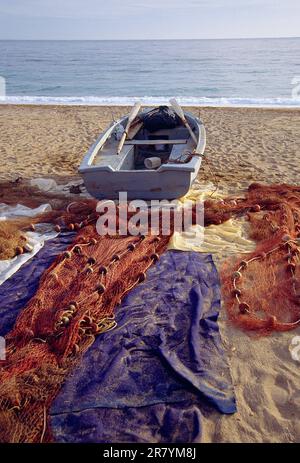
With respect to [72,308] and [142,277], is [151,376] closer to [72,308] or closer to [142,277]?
[72,308]

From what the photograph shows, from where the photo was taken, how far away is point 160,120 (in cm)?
884

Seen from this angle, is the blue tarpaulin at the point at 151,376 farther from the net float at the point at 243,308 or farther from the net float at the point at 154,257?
the net float at the point at 154,257

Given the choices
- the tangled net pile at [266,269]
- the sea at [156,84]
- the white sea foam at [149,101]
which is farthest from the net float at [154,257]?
the sea at [156,84]

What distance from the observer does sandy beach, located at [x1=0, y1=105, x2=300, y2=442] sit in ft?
10.5

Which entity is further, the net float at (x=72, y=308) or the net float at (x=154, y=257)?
the net float at (x=154, y=257)

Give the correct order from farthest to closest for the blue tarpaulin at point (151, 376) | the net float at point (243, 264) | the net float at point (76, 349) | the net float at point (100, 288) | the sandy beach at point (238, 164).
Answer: the net float at point (243, 264) → the net float at point (100, 288) → the net float at point (76, 349) → the sandy beach at point (238, 164) → the blue tarpaulin at point (151, 376)

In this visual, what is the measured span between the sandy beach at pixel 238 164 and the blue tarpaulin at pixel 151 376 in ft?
0.51

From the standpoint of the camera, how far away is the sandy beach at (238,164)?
3191 mm

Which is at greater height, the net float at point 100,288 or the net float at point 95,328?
the net float at point 100,288

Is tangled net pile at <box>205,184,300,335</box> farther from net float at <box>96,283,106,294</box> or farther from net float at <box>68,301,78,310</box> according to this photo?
net float at <box>68,301,78,310</box>

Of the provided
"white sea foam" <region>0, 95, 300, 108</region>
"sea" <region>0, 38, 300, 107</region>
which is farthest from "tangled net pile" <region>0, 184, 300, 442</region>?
"sea" <region>0, 38, 300, 107</region>

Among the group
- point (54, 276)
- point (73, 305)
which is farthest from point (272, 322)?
point (54, 276)
